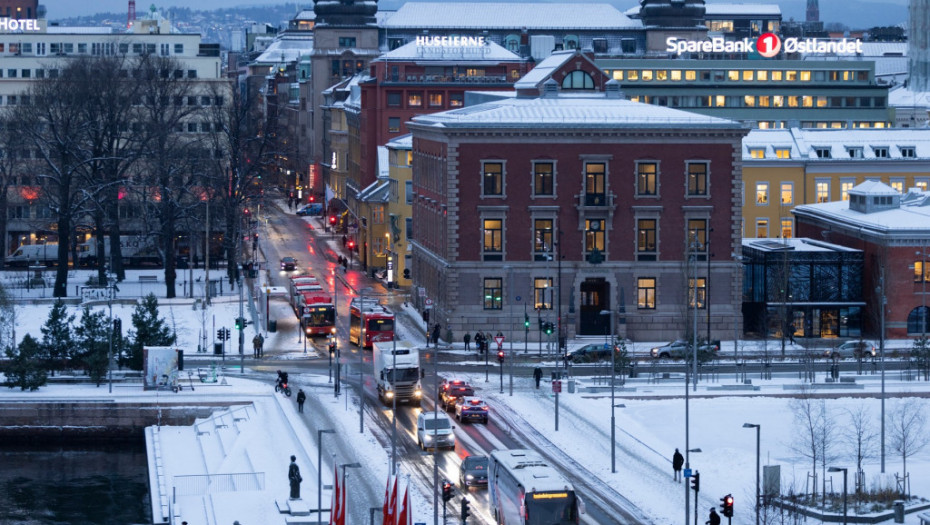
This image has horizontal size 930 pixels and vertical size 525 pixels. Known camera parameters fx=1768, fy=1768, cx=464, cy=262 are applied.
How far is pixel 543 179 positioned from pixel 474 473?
39.8 meters

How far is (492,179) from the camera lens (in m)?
108

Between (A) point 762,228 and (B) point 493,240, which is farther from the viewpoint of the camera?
(A) point 762,228

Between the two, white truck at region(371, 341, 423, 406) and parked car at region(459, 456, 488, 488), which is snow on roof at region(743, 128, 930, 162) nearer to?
white truck at region(371, 341, 423, 406)

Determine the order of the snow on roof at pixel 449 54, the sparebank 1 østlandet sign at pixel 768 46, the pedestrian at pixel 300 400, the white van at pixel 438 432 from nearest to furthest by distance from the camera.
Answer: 1. the white van at pixel 438 432
2. the pedestrian at pixel 300 400
3. the snow on roof at pixel 449 54
4. the sparebank 1 østlandet sign at pixel 768 46

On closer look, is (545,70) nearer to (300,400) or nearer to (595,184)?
(595,184)

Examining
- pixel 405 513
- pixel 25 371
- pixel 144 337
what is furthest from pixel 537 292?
pixel 405 513

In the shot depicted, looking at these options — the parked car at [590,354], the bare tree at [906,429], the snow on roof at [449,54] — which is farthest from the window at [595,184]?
the snow on roof at [449,54]

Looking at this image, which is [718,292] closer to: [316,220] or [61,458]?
[61,458]

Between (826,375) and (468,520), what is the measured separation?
36047mm

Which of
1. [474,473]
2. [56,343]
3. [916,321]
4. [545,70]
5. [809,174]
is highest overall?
[545,70]

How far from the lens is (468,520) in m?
66.3

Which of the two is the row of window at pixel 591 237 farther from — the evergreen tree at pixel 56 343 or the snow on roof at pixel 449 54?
the snow on roof at pixel 449 54

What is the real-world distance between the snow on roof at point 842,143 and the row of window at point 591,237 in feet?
108

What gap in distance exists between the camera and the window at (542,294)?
109 metres
